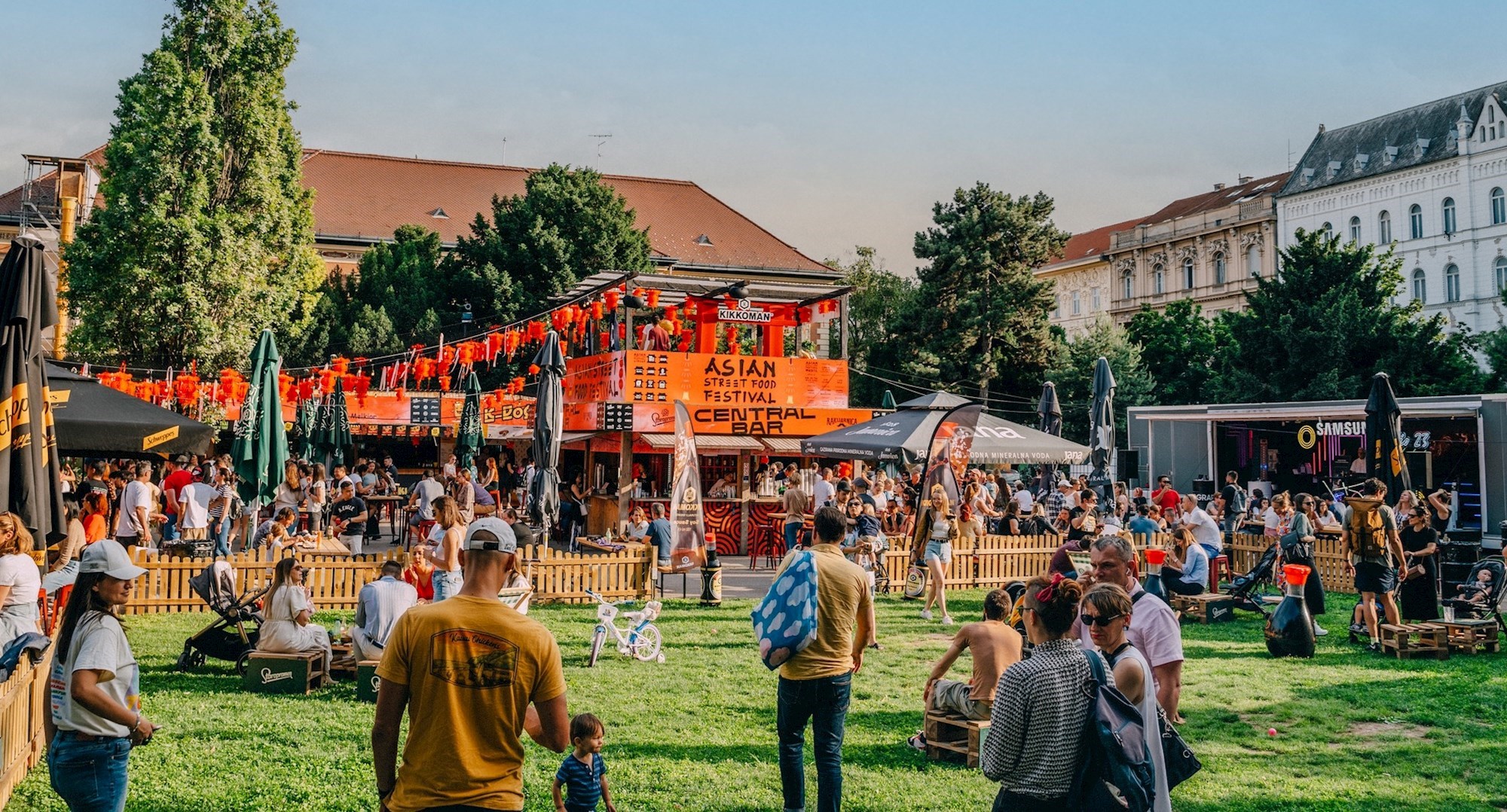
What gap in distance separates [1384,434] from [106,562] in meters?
15.9

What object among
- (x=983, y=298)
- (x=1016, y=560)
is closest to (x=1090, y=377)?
(x=983, y=298)

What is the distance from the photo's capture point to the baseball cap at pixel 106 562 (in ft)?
14.4

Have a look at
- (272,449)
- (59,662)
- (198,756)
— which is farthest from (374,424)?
(59,662)

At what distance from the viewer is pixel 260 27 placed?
1205 inches

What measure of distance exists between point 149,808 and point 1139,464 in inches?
1191

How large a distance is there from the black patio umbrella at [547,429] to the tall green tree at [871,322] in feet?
116

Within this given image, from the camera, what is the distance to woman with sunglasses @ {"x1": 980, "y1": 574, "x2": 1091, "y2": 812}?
3.92m

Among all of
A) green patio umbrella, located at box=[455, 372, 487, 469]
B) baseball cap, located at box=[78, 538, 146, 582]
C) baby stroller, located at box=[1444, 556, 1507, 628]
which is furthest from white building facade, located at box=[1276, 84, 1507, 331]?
baseball cap, located at box=[78, 538, 146, 582]

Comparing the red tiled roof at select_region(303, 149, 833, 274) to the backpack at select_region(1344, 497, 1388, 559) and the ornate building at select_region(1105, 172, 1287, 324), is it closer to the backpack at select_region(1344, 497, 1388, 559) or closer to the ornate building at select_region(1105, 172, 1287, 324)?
the ornate building at select_region(1105, 172, 1287, 324)

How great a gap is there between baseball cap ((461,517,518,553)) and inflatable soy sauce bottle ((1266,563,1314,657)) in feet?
34.3

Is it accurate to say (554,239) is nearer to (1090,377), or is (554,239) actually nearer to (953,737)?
(1090,377)

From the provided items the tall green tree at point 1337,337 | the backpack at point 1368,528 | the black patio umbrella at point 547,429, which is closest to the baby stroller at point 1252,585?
the backpack at point 1368,528

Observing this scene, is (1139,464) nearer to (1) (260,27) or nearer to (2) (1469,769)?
(2) (1469,769)

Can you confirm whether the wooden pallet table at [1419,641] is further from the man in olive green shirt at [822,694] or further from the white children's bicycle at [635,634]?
the man in olive green shirt at [822,694]
